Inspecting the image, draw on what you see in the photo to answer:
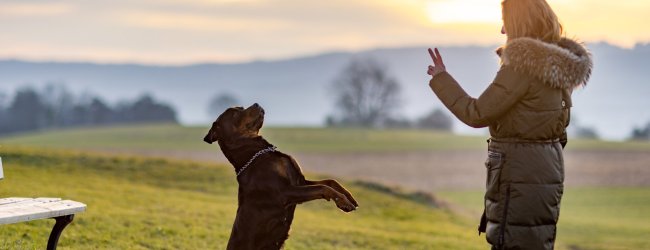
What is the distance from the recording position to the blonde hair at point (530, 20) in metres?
5.88

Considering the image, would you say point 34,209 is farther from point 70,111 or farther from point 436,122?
point 70,111

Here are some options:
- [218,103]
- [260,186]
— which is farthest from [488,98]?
[218,103]

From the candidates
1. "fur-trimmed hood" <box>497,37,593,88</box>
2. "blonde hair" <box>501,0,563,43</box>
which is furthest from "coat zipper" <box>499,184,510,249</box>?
"blonde hair" <box>501,0,563,43</box>

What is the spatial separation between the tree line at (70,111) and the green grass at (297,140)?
26.8 metres

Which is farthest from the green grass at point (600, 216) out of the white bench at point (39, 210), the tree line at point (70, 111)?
the tree line at point (70, 111)

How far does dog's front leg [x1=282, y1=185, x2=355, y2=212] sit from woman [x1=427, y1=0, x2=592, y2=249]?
3.06 feet

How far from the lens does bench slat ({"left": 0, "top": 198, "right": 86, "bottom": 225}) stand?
7159mm

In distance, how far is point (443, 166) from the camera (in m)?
50.7

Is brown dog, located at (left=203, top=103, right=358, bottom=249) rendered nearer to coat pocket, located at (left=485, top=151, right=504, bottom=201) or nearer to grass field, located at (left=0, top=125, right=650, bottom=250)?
coat pocket, located at (left=485, top=151, right=504, bottom=201)

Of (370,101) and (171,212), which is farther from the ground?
(370,101)

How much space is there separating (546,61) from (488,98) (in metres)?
0.43

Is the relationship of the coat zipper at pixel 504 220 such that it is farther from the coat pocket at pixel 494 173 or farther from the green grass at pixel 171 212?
the green grass at pixel 171 212

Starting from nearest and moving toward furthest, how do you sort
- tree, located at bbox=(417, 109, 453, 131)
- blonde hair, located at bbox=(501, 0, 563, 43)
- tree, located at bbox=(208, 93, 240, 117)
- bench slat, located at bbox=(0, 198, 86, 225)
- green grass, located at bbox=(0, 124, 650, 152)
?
blonde hair, located at bbox=(501, 0, 563, 43), bench slat, located at bbox=(0, 198, 86, 225), green grass, located at bbox=(0, 124, 650, 152), tree, located at bbox=(417, 109, 453, 131), tree, located at bbox=(208, 93, 240, 117)

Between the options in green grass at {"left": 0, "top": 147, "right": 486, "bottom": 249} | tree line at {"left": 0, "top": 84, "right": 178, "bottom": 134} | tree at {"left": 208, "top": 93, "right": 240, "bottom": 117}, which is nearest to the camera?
green grass at {"left": 0, "top": 147, "right": 486, "bottom": 249}
